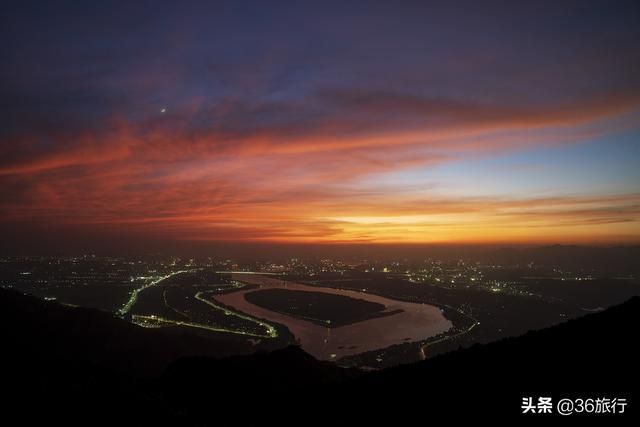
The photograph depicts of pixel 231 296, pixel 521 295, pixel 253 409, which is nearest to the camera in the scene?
pixel 253 409

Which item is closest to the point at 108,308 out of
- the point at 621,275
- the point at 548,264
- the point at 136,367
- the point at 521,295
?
the point at 136,367

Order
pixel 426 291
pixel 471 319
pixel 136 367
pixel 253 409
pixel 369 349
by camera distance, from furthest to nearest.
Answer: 1. pixel 426 291
2. pixel 471 319
3. pixel 369 349
4. pixel 136 367
5. pixel 253 409

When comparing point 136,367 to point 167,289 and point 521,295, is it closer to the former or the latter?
point 167,289

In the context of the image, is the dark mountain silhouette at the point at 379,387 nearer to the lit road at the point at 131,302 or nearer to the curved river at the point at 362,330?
the curved river at the point at 362,330

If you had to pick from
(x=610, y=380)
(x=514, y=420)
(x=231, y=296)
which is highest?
(x=610, y=380)

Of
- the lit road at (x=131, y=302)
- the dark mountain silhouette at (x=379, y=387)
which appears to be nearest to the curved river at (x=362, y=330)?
the lit road at (x=131, y=302)

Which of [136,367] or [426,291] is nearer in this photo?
[136,367]

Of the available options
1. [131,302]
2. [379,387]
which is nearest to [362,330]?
[131,302]

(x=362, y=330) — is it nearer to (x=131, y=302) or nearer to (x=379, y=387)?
(x=131, y=302)
